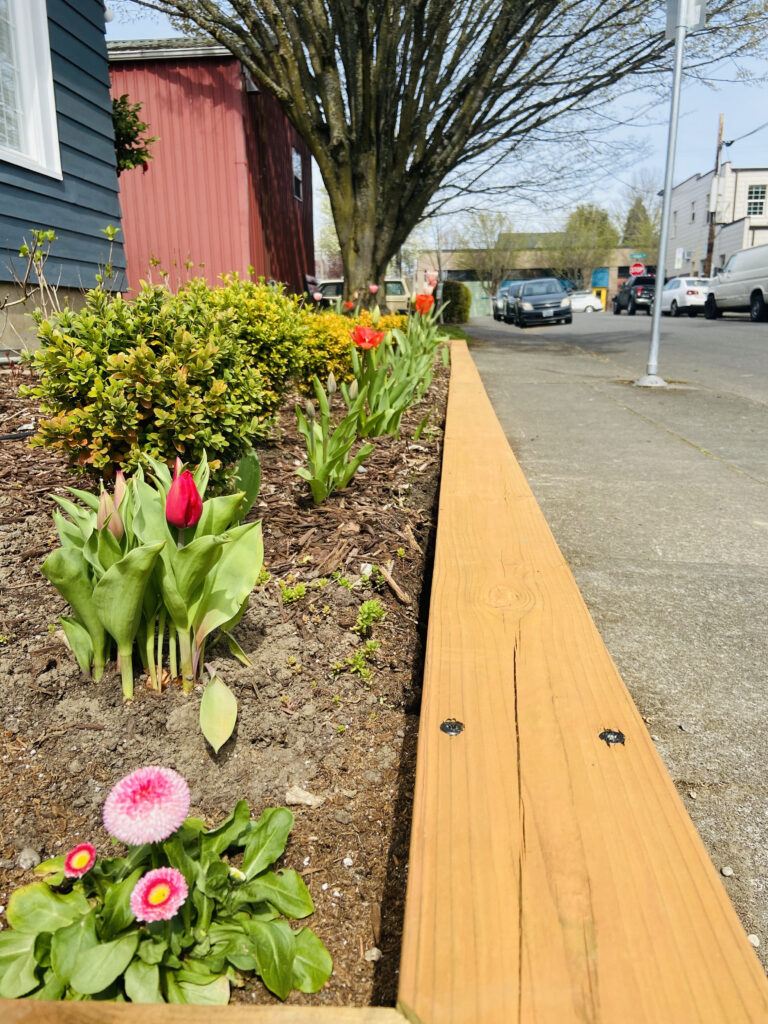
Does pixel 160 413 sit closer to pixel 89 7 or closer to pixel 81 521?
pixel 81 521

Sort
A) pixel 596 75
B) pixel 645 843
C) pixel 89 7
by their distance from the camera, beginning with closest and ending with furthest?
pixel 645 843, pixel 89 7, pixel 596 75

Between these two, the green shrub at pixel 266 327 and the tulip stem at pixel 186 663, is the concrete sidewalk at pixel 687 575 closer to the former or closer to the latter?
the tulip stem at pixel 186 663

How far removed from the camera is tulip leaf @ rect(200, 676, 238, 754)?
1.41 meters

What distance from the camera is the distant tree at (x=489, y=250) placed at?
6006 centimetres

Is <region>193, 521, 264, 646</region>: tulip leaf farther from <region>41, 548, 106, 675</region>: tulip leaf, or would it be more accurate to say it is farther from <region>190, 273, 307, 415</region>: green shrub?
<region>190, 273, 307, 415</region>: green shrub

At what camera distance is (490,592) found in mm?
1820

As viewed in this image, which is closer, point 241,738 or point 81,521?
point 241,738

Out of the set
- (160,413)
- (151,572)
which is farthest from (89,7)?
(151,572)

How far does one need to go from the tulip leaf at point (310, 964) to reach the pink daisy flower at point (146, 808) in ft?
0.98

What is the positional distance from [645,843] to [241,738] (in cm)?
86

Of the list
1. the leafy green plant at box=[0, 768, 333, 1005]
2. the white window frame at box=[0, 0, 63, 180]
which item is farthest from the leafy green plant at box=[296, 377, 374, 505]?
the white window frame at box=[0, 0, 63, 180]

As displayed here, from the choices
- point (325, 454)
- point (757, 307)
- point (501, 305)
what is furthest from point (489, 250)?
point (325, 454)

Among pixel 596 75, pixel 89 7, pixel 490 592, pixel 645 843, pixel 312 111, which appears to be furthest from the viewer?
pixel 596 75

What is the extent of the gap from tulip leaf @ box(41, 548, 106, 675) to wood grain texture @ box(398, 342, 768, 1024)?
0.71 m
